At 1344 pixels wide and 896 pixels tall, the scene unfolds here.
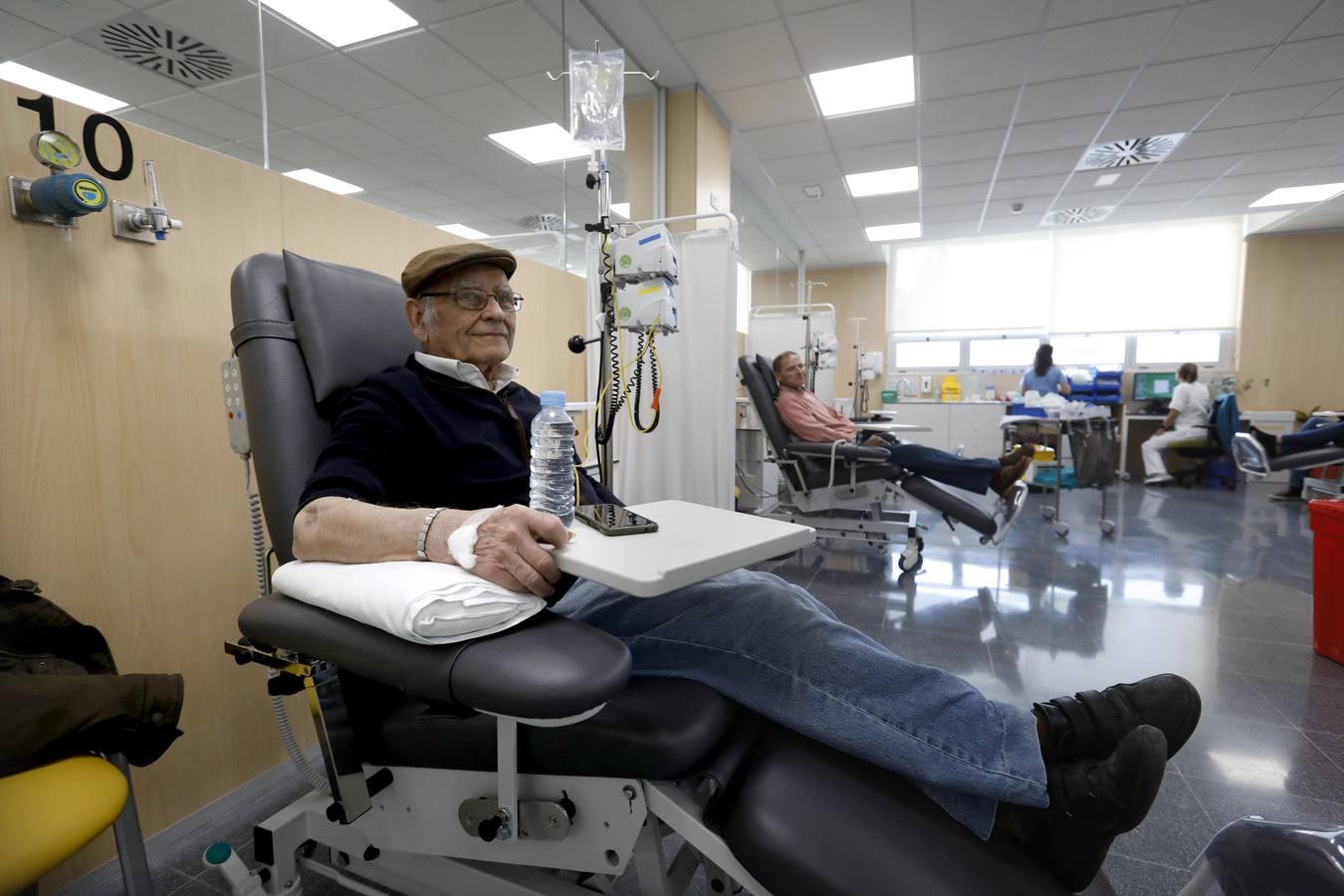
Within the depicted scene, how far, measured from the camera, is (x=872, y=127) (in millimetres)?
4355

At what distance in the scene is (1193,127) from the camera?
437 cm

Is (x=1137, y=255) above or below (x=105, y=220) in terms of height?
above

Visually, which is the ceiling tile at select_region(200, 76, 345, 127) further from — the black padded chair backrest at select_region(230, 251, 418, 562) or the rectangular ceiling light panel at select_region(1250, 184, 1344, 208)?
the rectangular ceiling light panel at select_region(1250, 184, 1344, 208)

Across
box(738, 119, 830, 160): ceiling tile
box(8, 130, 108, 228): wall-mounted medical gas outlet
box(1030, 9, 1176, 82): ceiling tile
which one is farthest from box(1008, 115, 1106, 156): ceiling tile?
box(8, 130, 108, 228): wall-mounted medical gas outlet

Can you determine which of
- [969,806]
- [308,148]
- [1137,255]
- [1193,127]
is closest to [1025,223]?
[1137,255]

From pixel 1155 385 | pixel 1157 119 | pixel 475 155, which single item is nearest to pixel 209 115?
pixel 475 155

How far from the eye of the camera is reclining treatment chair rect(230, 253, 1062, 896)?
0.60 meters

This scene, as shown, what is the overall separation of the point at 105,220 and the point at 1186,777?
2.59m

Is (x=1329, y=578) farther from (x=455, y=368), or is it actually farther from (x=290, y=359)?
(x=290, y=359)

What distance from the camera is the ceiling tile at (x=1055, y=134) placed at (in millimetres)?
4281

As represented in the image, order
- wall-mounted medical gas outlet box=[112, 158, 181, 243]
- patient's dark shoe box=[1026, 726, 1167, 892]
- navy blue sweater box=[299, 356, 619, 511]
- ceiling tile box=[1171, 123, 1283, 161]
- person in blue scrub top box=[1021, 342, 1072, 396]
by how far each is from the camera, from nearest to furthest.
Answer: patient's dark shoe box=[1026, 726, 1167, 892] < navy blue sweater box=[299, 356, 619, 511] < wall-mounted medical gas outlet box=[112, 158, 181, 243] < ceiling tile box=[1171, 123, 1283, 161] < person in blue scrub top box=[1021, 342, 1072, 396]

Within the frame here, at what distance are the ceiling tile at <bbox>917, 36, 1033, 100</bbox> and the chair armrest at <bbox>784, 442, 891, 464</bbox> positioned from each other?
2351 millimetres

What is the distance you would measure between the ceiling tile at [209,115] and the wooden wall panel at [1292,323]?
981 centimetres

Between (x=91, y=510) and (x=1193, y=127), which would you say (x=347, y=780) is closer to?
(x=91, y=510)
